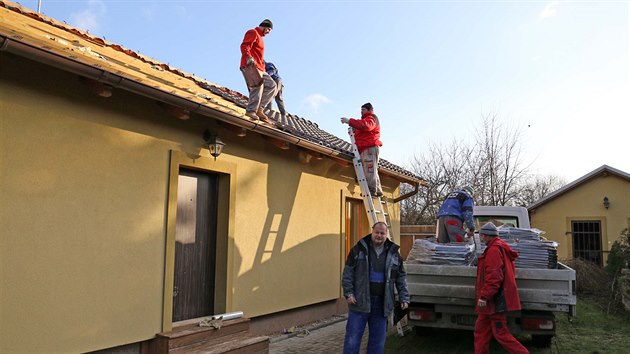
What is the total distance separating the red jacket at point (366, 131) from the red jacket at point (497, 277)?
11.0 ft

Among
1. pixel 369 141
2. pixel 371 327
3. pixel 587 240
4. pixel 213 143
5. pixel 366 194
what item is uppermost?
pixel 369 141

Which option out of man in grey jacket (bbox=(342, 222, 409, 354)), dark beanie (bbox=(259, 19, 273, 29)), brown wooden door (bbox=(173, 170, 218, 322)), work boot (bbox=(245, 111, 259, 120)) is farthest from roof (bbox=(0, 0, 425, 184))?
man in grey jacket (bbox=(342, 222, 409, 354))

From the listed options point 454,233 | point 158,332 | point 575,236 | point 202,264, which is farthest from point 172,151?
point 575,236

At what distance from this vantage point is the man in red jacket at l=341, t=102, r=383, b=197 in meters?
8.48

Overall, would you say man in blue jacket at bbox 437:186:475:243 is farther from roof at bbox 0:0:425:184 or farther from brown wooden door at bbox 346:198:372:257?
brown wooden door at bbox 346:198:372:257

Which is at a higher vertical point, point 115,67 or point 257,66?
point 257,66

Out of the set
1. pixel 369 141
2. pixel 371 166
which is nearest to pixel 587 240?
pixel 371 166

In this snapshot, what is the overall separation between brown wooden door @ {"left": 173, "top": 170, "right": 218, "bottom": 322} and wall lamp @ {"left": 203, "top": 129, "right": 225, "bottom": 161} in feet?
1.28

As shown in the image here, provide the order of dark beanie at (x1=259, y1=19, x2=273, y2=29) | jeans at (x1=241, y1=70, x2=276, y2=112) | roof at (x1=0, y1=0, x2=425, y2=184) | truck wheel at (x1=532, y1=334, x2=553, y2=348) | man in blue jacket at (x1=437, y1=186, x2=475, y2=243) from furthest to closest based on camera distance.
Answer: dark beanie at (x1=259, y1=19, x2=273, y2=29) → man in blue jacket at (x1=437, y1=186, x2=475, y2=243) → jeans at (x1=241, y1=70, x2=276, y2=112) → truck wheel at (x1=532, y1=334, x2=553, y2=348) → roof at (x1=0, y1=0, x2=425, y2=184)

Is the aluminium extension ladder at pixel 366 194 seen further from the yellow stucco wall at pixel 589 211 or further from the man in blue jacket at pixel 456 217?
the yellow stucco wall at pixel 589 211

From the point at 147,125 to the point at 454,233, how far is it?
15.9 feet

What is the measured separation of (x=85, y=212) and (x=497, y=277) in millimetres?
4410

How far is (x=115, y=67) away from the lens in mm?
5715

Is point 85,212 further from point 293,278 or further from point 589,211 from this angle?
point 589,211
